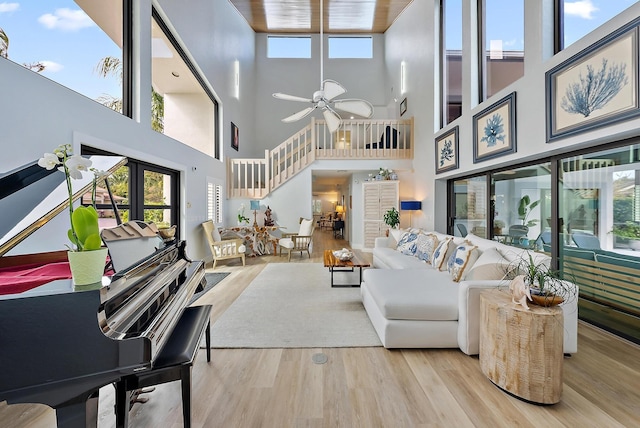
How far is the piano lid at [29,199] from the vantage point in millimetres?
1107

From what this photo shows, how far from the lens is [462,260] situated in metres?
2.87

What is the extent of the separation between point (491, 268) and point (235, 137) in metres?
6.82

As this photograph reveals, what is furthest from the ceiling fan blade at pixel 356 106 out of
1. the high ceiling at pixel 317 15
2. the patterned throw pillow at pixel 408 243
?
the high ceiling at pixel 317 15

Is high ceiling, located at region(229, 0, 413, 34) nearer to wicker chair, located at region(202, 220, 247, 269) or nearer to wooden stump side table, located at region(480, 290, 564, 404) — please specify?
wicker chair, located at region(202, 220, 247, 269)

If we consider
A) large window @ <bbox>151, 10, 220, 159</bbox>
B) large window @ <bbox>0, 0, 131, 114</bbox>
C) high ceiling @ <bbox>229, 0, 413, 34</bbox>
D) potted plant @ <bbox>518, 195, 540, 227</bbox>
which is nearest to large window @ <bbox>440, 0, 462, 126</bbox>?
potted plant @ <bbox>518, 195, 540, 227</bbox>

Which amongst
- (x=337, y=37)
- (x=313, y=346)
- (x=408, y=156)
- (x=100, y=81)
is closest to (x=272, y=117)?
(x=337, y=37)

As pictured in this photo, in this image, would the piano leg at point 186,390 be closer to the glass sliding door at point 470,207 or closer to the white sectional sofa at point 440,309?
the white sectional sofa at point 440,309

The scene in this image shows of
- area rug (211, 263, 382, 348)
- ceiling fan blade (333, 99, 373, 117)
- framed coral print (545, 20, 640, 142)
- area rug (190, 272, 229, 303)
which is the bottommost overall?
area rug (211, 263, 382, 348)

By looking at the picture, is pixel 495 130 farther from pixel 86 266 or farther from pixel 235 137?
pixel 235 137

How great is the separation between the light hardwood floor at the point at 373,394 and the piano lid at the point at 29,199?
125 centimetres

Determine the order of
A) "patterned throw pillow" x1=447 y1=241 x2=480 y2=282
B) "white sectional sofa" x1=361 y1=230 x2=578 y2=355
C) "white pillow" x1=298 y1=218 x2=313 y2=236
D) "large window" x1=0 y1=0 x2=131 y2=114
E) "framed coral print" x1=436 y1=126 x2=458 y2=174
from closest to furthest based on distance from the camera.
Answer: "large window" x1=0 y1=0 x2=131 y2=114
"white sectional sofa" x1=361 y1=230 x2=578 y2=355
"patterned throw pillow" x1=447 y1=241 x2=480 y2=282
"framed coral print" x1=436 y1=126 x2=458 y2=174
"white pillow" x1=298 y1=218 x2=313 y2=236

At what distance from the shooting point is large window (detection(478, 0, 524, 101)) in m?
3.27

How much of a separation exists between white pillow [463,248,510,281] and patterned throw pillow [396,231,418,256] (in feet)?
5.44

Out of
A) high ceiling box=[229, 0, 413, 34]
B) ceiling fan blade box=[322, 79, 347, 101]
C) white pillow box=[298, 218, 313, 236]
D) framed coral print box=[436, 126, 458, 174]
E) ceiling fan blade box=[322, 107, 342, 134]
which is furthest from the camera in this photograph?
high ceiling box=[229, 0, 413, 34]
